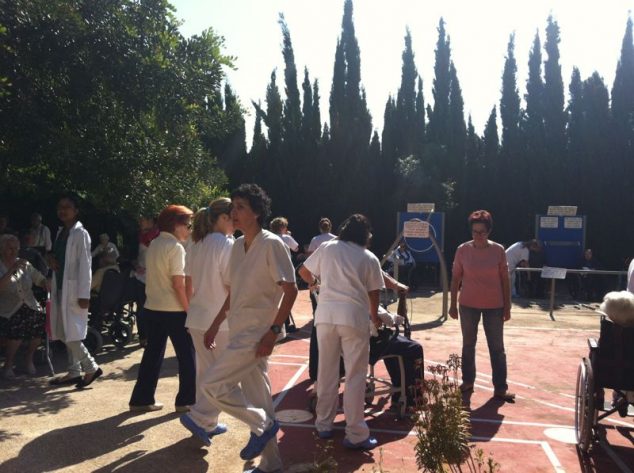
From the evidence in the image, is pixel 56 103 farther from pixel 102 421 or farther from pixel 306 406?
pixel 306 406

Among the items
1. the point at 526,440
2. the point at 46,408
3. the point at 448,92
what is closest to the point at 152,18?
the point at 46,408

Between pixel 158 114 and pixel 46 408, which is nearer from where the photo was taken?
pixel 46 408

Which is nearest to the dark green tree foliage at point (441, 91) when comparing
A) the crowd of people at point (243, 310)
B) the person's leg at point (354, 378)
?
the crowd of people at point (243, 310)

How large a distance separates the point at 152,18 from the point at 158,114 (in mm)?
1232

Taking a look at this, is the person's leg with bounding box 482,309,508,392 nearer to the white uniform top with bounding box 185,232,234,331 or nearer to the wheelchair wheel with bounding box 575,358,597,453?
the wheelchair wheel with bounding box 575,358,597,453

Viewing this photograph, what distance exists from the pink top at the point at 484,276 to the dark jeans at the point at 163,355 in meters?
2.86

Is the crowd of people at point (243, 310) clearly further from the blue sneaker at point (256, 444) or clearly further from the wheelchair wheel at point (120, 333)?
the wheelchair wheel at point (120, 333)

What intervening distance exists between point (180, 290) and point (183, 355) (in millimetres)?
606

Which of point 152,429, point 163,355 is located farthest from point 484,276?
point 152,429

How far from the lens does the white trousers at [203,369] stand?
4.57 metres

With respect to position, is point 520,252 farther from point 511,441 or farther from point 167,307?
point 167,307

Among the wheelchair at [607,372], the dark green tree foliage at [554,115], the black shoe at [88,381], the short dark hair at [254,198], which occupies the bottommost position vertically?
the black shoe at [88,381]

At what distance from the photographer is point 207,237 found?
4.98 metres

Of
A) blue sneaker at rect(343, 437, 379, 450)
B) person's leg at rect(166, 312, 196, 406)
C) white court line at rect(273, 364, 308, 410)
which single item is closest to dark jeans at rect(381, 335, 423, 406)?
blue sneaker at rect(343, 437, 379, 450)
